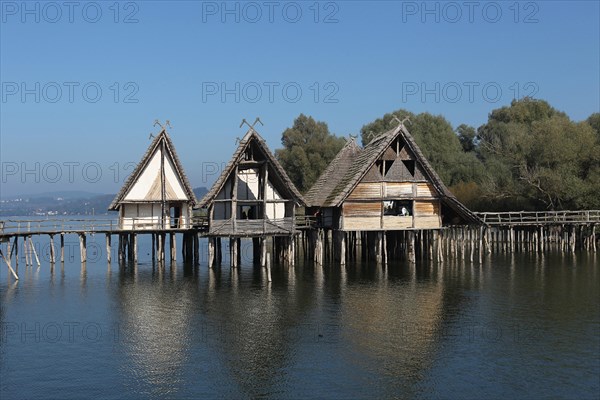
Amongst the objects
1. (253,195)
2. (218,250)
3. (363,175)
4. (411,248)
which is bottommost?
(218,250)

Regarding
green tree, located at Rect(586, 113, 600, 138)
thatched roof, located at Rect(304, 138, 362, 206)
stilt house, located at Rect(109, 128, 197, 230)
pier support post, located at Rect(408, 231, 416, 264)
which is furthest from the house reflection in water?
green tree, located at Rect(586, 113, 600, 138)

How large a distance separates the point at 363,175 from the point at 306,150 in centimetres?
3926

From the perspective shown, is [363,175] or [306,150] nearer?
[363,175]

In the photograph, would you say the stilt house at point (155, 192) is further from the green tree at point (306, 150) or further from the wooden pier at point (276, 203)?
the green tree at point (306, 150)

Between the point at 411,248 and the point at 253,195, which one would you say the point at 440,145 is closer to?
the point at 411,248

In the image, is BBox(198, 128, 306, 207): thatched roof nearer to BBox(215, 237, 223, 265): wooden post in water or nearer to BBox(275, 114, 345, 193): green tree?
BBox(215, 237, 223, 265): wooden post in water

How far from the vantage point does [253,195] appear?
39656 mm

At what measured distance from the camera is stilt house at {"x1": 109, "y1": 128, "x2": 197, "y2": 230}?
130ft

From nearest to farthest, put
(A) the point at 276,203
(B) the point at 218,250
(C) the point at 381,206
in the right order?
(C) the point at 381,206 < (A) the point at 276,203 < (B) the point at 218,250

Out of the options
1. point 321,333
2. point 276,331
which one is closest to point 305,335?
point 321,333

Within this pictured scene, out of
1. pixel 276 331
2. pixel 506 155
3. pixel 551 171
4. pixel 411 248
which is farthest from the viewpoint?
pixel 506 155

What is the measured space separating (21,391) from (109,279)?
18619mm

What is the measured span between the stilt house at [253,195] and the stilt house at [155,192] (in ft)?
10.1

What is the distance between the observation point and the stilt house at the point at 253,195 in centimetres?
3644
